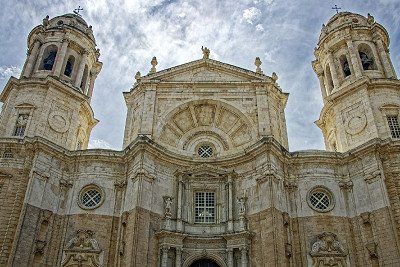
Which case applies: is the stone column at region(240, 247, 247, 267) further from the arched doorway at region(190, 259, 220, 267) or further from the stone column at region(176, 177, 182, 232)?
the stone column at region(176, 177, 182, 232)

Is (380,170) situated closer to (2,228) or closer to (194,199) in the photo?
(194,199)

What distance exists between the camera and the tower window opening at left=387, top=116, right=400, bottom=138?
1077 inches

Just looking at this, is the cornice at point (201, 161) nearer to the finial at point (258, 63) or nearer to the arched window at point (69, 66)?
the finial at point (258, 63)

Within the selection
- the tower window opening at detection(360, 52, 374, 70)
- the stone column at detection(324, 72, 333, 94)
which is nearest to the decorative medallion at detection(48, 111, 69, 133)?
the stone column at detection(324, 72, 333, 94)

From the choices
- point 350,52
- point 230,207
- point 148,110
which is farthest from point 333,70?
point 148,110

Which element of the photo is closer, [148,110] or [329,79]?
[148,110]

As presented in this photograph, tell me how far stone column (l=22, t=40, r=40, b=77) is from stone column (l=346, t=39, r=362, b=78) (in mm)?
24127

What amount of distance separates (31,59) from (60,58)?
7.45 ft

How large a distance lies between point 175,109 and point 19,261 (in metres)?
13.8

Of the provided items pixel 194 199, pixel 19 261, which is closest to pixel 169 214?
pixel 194 199

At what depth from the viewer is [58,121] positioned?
29016 mm

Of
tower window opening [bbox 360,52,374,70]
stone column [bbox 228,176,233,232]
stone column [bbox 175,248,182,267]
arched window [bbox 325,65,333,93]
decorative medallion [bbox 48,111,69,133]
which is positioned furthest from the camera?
arched window [bbox 325,65,333,93]

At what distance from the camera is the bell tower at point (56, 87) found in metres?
28.4

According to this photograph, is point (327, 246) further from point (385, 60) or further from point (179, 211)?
point (385, 60)
